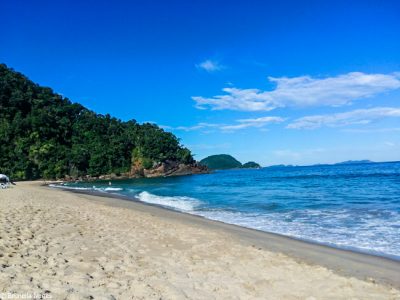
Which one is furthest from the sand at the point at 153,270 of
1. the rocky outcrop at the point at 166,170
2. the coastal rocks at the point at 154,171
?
the rocky outcrop at the point at 166,170

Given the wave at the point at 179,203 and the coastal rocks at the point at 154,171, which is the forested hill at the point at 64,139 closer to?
the coastal rocks at the point at 154,171

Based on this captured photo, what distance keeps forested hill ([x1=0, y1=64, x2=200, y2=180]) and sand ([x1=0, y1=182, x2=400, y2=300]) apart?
8526cm

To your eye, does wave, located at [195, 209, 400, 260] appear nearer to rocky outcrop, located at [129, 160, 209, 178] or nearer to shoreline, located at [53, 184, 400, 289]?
shoreline, located at [53, 184, 400, 289]

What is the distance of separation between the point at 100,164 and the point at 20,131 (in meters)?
23.4

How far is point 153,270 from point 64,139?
108331 millimetres

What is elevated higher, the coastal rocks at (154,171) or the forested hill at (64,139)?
the forested hill at (64,139)

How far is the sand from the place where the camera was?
6.00 m

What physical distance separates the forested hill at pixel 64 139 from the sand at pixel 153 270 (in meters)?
85.3

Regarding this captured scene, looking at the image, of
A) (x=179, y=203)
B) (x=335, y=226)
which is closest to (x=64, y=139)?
(x=179, y=203)

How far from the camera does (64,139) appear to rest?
107000 mm

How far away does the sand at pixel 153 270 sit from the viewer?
Result: 6.00 meters

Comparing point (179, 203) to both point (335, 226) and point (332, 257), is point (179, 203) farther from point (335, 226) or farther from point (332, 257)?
point (332, 257)

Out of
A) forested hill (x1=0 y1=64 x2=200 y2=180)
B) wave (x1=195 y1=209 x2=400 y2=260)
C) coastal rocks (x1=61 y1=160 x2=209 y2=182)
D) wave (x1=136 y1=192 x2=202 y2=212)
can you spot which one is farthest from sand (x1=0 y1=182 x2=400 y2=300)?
coastal rocks (x1=61 y1=160 x2=209 y2=182)


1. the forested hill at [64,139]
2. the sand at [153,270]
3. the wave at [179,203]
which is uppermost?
the forested hill at [64,139]
